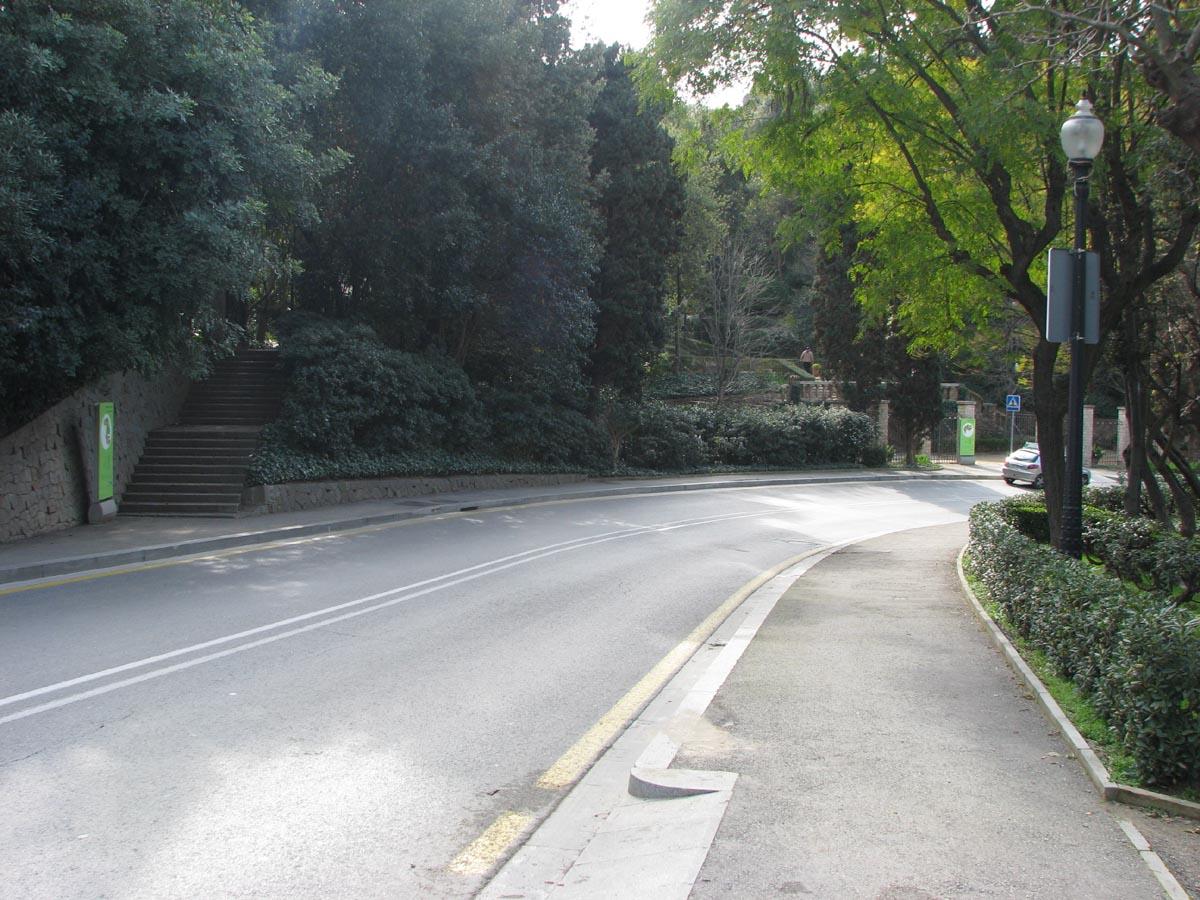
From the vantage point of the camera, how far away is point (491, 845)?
4.62 metres

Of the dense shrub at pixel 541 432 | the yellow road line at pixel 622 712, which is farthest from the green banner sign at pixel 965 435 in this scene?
the yellow road line at pixel 622 712

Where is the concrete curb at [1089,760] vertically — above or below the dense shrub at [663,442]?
below

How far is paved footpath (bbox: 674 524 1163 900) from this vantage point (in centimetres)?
408

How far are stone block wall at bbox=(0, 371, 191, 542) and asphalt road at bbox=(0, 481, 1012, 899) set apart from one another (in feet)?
10.8

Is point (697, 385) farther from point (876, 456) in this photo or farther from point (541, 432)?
point (541, 432)

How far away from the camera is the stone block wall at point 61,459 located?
14352 mm

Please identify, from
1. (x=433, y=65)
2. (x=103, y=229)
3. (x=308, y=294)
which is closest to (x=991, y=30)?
(x=103, y=229)

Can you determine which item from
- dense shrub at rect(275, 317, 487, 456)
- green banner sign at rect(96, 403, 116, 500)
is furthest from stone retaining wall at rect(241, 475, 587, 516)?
green banner sign at rect(96, 403, 116, 500)

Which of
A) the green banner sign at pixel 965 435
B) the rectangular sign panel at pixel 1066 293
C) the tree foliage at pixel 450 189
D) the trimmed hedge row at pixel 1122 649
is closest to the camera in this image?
the trimmed hedge row at pixel 1122 649

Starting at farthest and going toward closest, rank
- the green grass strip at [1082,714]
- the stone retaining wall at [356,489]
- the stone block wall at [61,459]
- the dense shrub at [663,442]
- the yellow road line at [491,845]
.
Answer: the dense shrub at [663,442], the stone retaining wall at [356,489], the stone block wall at [61,459], the green grass strip at [1082,714], the yellow road line at [491,845]

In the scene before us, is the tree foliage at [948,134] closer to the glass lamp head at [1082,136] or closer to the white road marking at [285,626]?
the glass lamp head at [1082,136]

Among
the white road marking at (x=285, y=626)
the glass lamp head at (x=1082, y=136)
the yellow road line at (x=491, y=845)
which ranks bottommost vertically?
the yellow road line at (x=491, y=845)

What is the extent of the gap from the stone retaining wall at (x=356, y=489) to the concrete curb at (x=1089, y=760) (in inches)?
535

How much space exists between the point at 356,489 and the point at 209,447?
300 centimetres
